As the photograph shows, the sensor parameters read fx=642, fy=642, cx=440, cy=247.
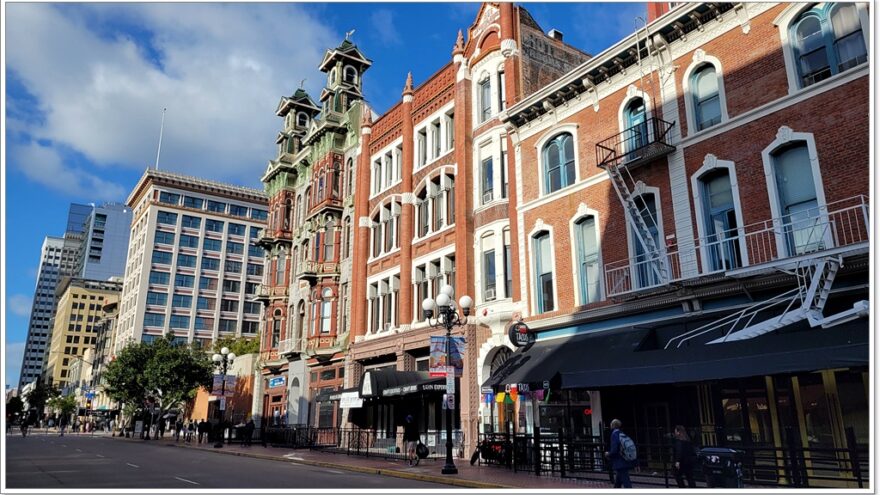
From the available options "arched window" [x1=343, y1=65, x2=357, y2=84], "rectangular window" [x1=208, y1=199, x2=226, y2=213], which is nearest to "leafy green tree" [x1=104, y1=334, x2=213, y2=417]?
"arched window" [x1=343, y1=65, x2=357, y2=84]

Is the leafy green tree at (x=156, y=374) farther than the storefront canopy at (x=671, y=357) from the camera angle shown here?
Yes

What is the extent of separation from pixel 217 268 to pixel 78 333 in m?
65.7

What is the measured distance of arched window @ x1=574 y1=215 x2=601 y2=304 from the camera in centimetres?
2075

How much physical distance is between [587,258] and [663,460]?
8.32 metres

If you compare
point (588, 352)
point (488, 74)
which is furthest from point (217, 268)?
point (588, 352)

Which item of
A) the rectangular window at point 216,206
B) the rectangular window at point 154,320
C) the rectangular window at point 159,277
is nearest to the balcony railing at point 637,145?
the rectangular window at point 154,320

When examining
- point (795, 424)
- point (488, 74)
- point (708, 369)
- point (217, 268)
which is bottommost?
point (795, 424)

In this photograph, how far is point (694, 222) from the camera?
59.2 feet

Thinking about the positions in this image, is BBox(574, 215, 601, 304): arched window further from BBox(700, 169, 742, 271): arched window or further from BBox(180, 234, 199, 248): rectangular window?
BBox(180, 234, 199, 248): rectangular window

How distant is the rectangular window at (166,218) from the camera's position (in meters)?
91.6

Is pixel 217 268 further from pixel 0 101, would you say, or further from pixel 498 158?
pixel 0 101

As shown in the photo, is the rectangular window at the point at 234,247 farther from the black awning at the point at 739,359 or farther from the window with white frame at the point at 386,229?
the black awning at the point at 739,359

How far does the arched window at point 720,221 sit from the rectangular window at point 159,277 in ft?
281

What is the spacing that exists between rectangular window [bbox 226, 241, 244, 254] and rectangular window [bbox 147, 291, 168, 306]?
1162cm
